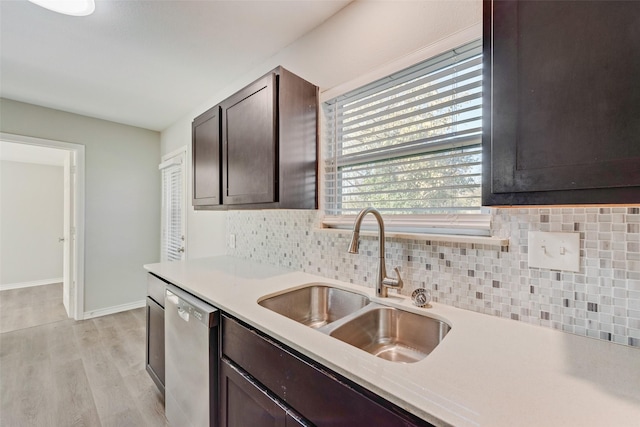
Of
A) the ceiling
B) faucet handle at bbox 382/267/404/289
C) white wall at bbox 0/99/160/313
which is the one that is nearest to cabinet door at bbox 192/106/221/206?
the ceiling

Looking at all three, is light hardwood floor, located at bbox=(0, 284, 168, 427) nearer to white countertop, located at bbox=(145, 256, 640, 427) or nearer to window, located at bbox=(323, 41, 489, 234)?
white countertop, located at bbox=(145, 256, 640, 427)

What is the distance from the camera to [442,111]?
119 centimetres

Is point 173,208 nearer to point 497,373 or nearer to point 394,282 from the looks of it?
point 394,282

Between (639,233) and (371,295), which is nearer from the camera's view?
(639,233)

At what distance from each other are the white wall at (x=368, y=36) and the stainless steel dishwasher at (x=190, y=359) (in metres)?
1.40

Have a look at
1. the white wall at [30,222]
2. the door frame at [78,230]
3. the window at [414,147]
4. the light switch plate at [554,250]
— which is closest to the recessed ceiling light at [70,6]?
the window at [414,147]

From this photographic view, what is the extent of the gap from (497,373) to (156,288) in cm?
184

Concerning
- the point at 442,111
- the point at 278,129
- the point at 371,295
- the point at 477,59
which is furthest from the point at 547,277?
the point at 278,129

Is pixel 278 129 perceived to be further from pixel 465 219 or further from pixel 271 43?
pixel 465 219

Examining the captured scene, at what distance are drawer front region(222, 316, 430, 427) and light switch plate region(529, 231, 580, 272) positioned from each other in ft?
2.21

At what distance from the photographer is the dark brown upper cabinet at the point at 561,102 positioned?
1.76ft

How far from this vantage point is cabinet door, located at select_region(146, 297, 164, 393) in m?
1.70

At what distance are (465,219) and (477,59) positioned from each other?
639mm

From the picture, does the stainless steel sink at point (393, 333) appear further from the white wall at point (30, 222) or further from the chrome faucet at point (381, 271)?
the white wall at point (30, 222)
